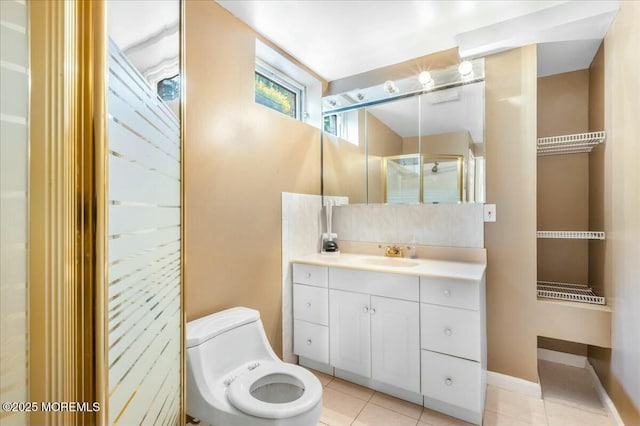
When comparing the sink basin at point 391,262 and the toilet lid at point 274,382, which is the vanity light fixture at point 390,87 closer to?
the sink basin at point 391,262

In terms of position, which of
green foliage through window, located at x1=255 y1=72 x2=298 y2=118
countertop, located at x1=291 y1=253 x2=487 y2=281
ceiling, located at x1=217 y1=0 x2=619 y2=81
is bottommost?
countertop, located at x1=291 y1=253 x2=487 y2=281

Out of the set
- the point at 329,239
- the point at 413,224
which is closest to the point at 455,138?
the point at 413,224

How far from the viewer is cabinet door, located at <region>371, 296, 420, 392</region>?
1730 millimetres

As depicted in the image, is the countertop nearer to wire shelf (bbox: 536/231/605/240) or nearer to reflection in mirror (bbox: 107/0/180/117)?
wire shelf (bbox: 536/231/605/240)

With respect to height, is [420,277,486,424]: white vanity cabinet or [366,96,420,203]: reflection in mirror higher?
[366,96,420,203]: reflection in mirror

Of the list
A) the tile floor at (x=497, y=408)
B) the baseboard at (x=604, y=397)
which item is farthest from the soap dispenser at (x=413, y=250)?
the baseboard at (x=604, y=397)

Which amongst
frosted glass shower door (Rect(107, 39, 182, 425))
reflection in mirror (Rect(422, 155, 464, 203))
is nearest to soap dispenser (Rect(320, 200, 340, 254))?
reflection in mirror (Rect(422, 155, 464, 203))

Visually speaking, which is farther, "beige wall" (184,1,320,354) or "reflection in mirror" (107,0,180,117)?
"beige wall" (184,1,320,354)

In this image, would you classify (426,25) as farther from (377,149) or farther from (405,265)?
(405,265)

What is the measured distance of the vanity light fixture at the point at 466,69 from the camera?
2051 mm

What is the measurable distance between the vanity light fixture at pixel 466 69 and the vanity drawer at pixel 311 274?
5.39ft

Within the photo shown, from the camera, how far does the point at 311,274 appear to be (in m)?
2.11

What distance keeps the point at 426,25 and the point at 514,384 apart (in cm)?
237

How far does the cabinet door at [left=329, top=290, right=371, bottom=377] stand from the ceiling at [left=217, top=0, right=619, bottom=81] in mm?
1701
